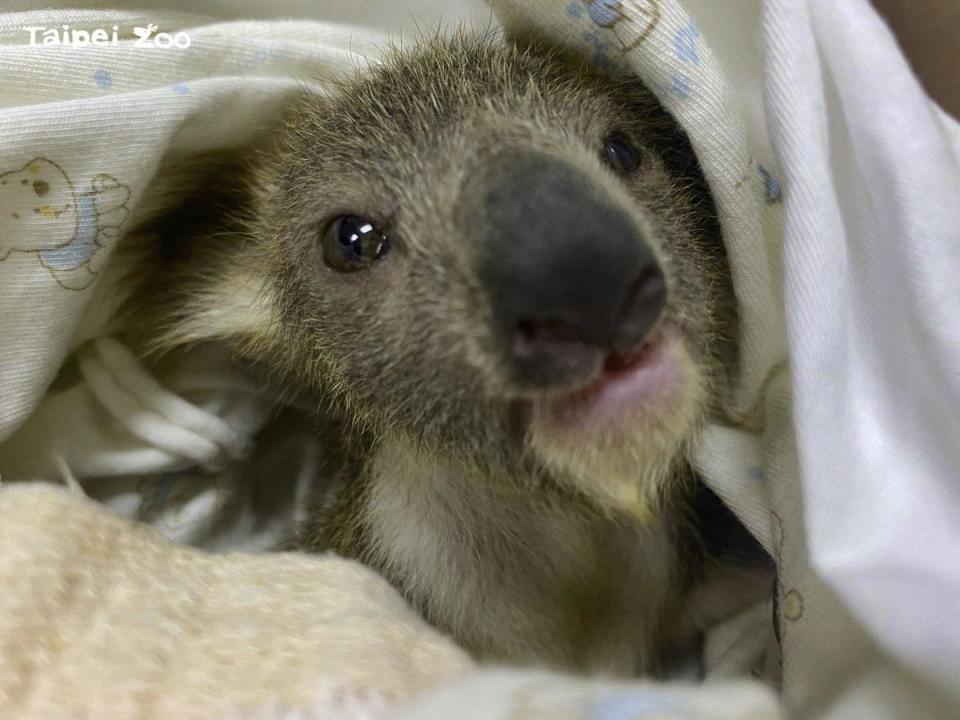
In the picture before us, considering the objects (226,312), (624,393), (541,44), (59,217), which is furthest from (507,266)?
(226,312)

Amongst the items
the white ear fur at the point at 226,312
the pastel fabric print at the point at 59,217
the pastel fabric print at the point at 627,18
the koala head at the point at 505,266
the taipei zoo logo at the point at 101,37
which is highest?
the pastel fabric print at the point at 627,18

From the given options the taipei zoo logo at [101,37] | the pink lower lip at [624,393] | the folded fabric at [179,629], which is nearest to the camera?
the folded fabric at [179,629]

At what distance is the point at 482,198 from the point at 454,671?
0.51 meters

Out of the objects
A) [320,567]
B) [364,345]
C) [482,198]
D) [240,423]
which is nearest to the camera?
[482,198]

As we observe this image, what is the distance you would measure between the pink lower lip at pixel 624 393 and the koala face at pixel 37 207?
804 millimetres

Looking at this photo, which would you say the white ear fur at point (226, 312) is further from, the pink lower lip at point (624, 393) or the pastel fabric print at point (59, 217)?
the pink lower lip at point (624, 393)

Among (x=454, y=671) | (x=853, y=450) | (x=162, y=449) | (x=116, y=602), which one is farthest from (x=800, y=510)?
(x=162, y=449)

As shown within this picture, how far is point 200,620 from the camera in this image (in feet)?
3.18

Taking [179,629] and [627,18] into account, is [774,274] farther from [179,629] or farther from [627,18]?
[179,629]

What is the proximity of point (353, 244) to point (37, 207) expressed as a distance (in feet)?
1.55

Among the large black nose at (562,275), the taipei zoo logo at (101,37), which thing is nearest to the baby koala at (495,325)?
the large black nose at (562,275)

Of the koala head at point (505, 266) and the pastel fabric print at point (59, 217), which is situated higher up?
the koala head at point (505, 266)

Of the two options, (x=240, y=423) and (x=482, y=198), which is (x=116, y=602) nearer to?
(x=482, y=198)

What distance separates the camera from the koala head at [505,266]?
Result: 92cm
